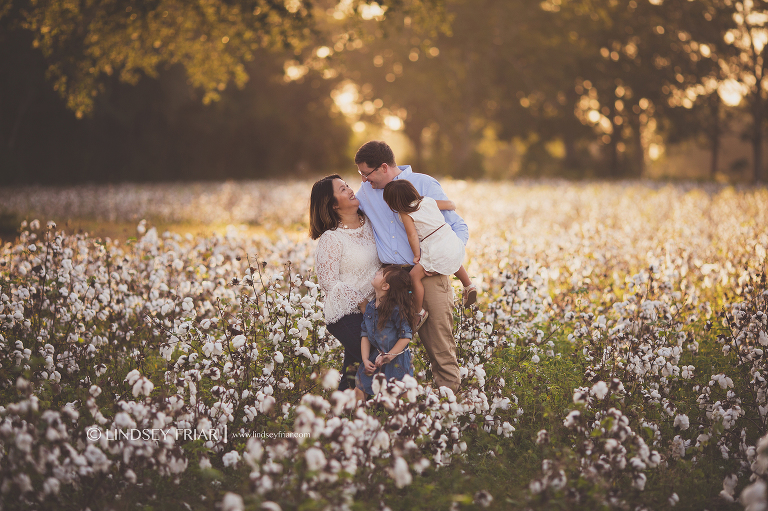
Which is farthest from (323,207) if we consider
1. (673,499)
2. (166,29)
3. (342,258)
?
(166,29)

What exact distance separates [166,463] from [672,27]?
47.2 meters

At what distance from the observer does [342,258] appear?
4.99 m

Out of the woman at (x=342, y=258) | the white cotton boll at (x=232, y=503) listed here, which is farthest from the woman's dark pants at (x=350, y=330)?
the white cotton boll at (x=232, y=503)

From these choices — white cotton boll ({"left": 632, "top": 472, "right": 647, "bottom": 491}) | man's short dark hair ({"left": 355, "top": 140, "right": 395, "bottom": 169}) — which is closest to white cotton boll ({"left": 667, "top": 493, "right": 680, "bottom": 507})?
white cotton boll ({"left": 632, "top": 472, "right": 647, "bottom": 491})

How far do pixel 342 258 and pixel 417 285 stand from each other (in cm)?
64

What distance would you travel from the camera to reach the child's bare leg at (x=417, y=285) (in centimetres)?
485

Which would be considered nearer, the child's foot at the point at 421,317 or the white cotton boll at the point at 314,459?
the white cotton boll at the point at 314,459

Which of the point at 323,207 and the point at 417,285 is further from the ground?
the point at 323,207

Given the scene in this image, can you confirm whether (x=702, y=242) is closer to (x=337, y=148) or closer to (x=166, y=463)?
(x=166, y=463)

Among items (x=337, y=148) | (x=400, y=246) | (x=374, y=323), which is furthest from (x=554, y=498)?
(x=337, y=148)

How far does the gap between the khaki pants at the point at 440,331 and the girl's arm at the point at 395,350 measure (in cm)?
25

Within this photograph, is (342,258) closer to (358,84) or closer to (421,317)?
(421,317)

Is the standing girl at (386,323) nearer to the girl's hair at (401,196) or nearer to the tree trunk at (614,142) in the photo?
the girl's hair at (401,196)

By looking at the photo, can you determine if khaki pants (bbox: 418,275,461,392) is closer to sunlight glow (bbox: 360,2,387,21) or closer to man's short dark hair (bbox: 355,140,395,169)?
man's short dark hair (bbox: 355,140,395,169)
